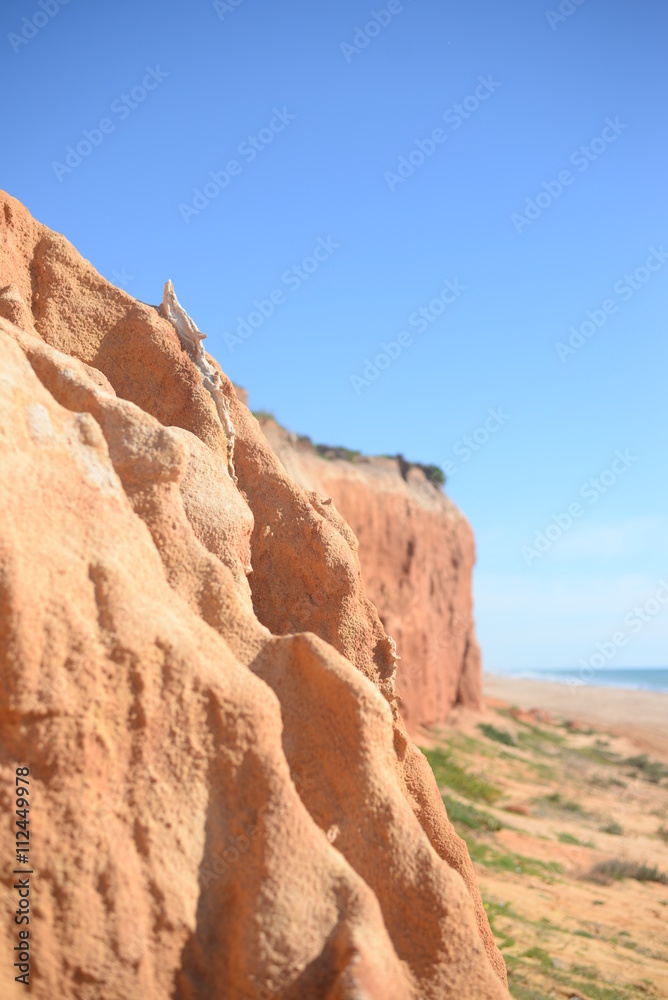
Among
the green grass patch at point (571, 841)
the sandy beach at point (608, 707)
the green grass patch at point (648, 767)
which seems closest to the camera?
the green grass patch at point (571, 841)

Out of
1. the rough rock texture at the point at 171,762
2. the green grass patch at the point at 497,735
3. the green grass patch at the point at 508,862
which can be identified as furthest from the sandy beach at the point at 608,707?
the rough rock texture at the point at 171,762

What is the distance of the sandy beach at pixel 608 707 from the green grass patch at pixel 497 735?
6.30 meters

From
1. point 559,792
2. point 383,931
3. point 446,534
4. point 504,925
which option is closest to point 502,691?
point 446,534

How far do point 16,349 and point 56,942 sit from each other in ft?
8.07

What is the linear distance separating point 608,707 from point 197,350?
154 feet

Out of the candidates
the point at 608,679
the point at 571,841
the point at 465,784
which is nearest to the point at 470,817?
the point at 571,841

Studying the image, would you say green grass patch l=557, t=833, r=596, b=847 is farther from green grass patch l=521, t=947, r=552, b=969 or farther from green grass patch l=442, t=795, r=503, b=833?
Result: green grass patch l=521, t=947, r=552, b=969

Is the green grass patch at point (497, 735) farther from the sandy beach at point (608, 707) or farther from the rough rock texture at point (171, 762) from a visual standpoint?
the rough rock texture at point (171, 762)

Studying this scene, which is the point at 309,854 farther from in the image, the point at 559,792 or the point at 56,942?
the point at 559,792

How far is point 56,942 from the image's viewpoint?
2.84m

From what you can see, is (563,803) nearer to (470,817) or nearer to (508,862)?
(470,817)

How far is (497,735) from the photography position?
2403cm

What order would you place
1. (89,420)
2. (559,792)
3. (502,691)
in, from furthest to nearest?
(502,691)
(559,792)
(89,420)

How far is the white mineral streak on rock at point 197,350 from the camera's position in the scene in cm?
535
